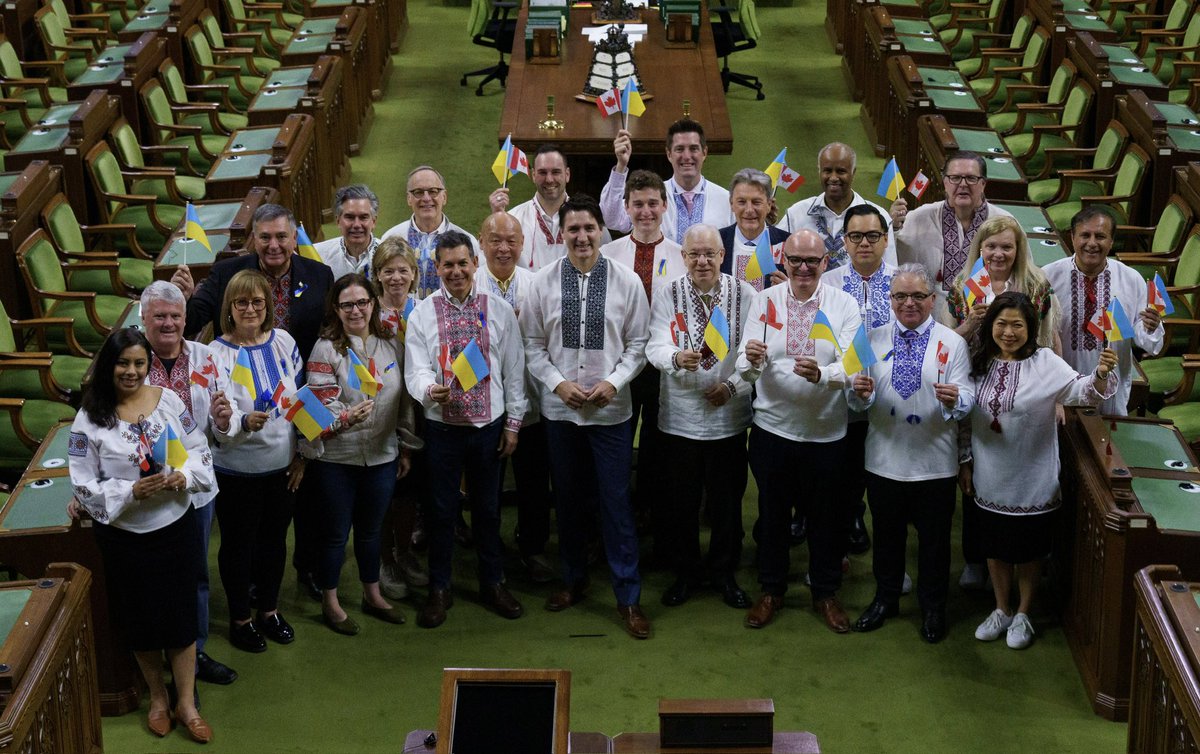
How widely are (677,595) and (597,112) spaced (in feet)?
12.0

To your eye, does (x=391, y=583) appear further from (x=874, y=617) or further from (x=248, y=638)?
(x=874, y=617)

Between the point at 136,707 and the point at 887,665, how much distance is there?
95.8 inches

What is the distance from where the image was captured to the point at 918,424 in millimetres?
5469

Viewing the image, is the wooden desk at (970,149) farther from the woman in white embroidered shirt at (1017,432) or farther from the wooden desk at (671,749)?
the wooden desk at (671,749)

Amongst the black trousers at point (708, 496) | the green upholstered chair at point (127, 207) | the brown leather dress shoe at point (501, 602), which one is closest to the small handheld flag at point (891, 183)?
the black trousers at point (708, 496)

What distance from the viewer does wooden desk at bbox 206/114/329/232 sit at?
310 inches

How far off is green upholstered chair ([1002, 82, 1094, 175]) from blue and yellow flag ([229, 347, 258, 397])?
4.80 metres

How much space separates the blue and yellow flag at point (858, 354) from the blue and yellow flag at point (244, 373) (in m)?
1.85

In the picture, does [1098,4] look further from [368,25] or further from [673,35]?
[368,25]

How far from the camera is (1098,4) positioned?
36.8ft

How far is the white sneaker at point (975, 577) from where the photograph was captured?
603 cm

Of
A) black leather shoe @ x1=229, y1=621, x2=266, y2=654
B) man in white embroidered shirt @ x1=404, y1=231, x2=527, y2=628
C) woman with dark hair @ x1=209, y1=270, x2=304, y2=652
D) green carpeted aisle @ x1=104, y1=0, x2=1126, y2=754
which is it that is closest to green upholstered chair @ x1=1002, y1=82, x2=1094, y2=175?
green carpeted aisle @ x1=104, y1=0, x2=1126, y2=754

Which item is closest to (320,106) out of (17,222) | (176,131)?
(176,131)

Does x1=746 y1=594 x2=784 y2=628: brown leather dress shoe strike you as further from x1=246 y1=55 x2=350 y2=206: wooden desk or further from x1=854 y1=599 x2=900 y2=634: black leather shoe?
x1=246 y1=55 x2=350 y2=206: wooden desk
